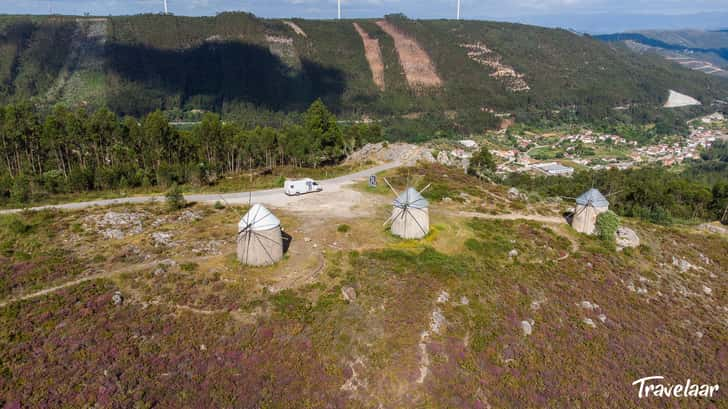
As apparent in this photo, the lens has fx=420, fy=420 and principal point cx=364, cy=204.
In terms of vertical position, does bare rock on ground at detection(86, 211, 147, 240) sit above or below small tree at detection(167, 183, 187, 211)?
below

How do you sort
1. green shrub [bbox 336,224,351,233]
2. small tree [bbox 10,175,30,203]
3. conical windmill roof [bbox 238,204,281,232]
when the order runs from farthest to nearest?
small tree [bbox 10,175,30,203], green shrub [bbox 336,224,351,233], conical windmill roof [bbox 238,204,281,232]

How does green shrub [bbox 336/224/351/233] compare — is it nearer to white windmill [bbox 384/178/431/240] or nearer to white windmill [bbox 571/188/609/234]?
white windmill [bbox 384/178/431/240]

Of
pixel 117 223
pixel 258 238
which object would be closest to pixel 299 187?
pixel 258 238

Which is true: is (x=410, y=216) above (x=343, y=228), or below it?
above

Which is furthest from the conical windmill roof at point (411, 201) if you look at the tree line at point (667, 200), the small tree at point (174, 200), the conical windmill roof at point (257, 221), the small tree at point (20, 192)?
the small tree at point (20, 192)

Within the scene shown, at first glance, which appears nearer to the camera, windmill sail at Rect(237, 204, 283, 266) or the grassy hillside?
the grassy hillside

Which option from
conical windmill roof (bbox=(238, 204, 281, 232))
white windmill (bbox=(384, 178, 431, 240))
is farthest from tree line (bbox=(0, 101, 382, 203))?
white windmill (bbox=(384, 178, 431, 240))

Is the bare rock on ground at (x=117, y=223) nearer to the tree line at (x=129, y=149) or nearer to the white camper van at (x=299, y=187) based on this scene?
the tree line at (x=129, y=149)

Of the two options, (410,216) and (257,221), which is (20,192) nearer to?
(257,221)
